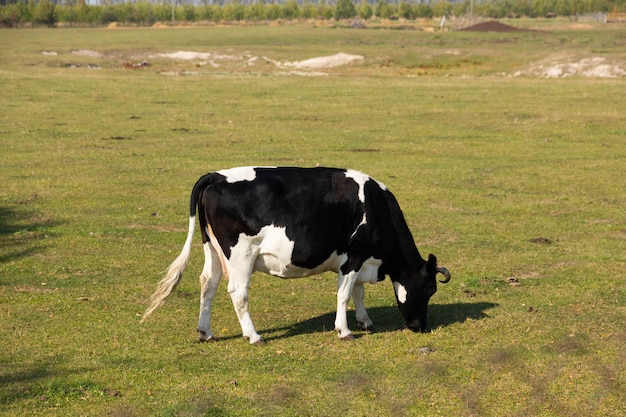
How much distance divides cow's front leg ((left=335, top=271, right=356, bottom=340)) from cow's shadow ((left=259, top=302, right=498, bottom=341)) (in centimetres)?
33

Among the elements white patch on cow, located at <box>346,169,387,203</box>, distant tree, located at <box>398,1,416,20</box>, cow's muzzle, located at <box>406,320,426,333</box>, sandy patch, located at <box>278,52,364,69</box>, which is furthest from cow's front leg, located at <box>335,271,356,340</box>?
distant tree, located at <box>398,1,416,20</box>

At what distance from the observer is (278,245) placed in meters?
9.75

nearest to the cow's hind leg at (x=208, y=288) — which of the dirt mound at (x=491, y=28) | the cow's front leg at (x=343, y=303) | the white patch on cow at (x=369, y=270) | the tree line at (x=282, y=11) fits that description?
the cow's front leg at (x=343, y=303)

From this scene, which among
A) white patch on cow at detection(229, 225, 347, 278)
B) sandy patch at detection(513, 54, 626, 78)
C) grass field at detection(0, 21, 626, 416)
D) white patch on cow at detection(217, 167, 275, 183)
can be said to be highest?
white patch on cow at detection(217, 167, 275, 183)

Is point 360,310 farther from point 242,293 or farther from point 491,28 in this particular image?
point 491,28

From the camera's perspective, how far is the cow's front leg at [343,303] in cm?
1007

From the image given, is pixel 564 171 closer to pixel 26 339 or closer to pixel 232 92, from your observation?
pixel 26 339

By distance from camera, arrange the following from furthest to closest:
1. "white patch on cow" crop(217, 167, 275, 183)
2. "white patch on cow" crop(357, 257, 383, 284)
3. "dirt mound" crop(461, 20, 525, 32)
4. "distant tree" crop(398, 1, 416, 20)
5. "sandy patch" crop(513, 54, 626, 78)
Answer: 1. "distant tree" crop(398, 1, 416, 20)
2. "dirt mound" crop(461, 20, 525, 32)
3. "sandy patch" crop(513, 54, 626, 78)
4. "white patch on cow" crop(357, 257, 383, 284)
5. "white patch on cow" crop(217, 167, 275, 183)

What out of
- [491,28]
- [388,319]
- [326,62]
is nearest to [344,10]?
[491,28]

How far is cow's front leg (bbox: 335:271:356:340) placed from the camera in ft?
33.0

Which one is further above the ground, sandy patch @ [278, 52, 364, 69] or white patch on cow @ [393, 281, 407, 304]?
white patch on cow @ [393, 281, 407, 304]

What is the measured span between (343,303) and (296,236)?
0.97m

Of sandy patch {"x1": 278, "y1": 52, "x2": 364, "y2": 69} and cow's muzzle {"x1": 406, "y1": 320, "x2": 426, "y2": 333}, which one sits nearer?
cow's muzzle {"x1": 406, "y1": 320, "x2": 426, "y2": 333}

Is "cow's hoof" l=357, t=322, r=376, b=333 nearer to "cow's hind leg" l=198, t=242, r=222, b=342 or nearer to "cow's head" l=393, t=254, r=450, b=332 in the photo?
"cow's head" l=393, t=254, r=450, b=332
